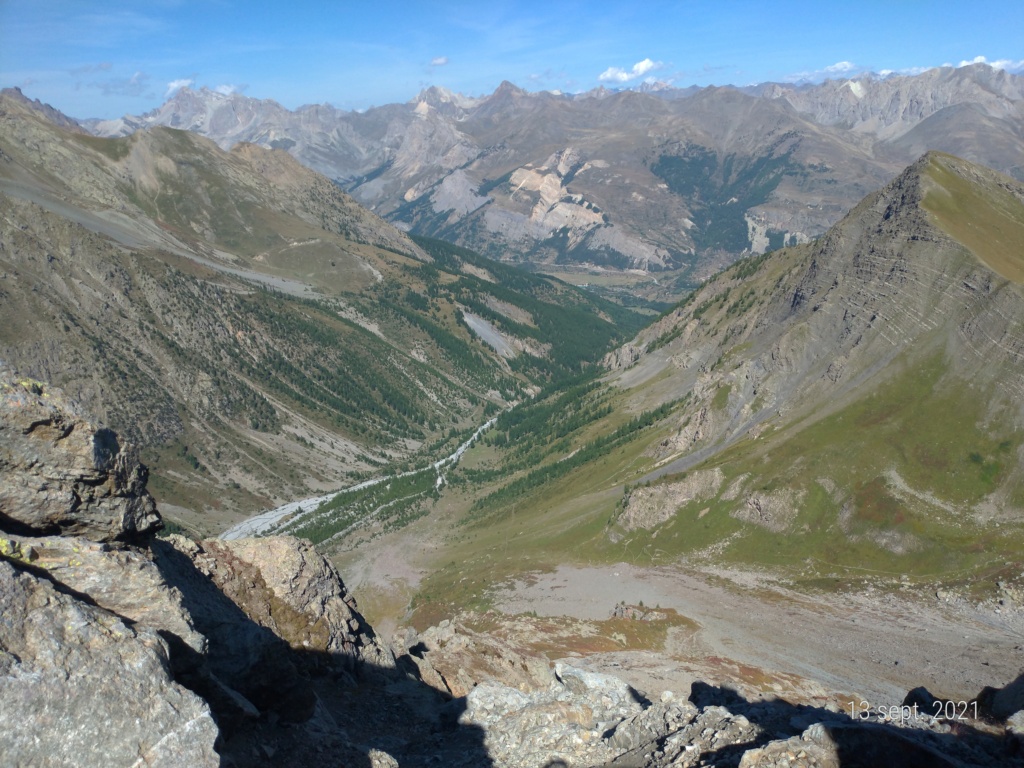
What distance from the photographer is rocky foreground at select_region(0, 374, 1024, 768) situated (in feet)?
59.9

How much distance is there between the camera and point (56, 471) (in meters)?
23.6

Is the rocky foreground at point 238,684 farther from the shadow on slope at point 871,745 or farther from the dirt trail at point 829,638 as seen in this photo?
the dirt trail at point 829,638

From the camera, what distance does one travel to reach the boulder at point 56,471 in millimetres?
23047

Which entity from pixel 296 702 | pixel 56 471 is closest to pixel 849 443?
pixel 296 702

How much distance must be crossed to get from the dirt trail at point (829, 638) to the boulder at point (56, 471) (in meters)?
50.9

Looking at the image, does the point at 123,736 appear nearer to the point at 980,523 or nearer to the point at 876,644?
the point at 876,644

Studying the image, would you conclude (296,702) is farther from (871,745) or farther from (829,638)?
(829,638)

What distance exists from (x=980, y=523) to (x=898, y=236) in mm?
66332

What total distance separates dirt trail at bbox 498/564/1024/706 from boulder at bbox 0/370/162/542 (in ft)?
167

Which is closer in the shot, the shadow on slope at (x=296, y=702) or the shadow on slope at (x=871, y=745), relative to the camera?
the shadow on slope at (x=296, y=702)

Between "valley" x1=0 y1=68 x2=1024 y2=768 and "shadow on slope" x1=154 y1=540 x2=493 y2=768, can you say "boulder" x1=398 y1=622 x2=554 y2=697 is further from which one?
"shadow on slope" x1=154 y1=540 x2=493 y2=768

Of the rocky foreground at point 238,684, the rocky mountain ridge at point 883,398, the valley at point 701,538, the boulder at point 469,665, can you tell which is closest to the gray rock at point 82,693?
the rocky foreground at point 238,684

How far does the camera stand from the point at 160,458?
19725cm

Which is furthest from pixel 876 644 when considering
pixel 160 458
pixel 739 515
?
pixel 160 458
